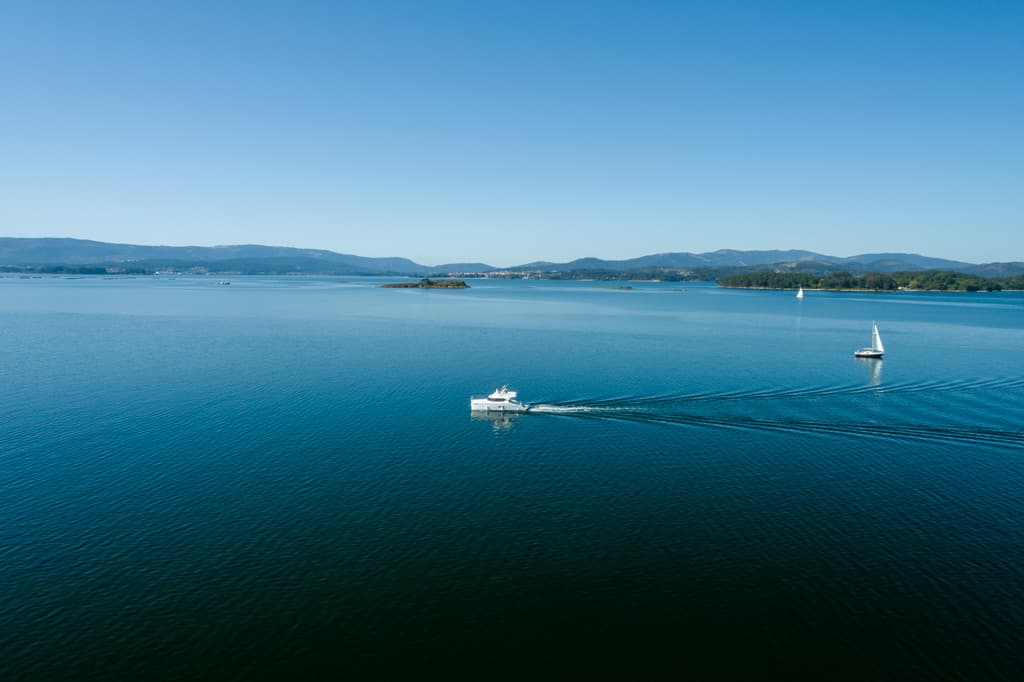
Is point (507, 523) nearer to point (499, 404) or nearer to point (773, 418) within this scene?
point (499, 404)

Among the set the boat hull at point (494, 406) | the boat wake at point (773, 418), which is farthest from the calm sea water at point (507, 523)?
the boat hull at point (494, 406)

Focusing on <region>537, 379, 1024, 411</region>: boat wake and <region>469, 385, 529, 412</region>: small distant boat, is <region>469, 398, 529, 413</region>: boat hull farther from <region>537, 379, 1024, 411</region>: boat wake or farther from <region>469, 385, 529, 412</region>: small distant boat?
<region>537, 379, 1024, 411</region>: boat wake

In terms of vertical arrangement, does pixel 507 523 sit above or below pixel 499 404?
below

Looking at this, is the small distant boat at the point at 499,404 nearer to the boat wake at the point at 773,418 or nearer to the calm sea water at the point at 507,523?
the calm sea water at the point at 507,523

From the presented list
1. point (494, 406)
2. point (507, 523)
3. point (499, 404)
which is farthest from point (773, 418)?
point (507, 523)

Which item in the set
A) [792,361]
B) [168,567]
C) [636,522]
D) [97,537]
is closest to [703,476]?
[636,522]

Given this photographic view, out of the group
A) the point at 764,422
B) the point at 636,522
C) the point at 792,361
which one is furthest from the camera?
the point at 792,361

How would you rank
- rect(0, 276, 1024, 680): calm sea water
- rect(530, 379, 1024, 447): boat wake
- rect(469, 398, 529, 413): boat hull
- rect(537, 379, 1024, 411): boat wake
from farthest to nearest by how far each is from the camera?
rect(537, 379, 1024, 411): boat wake
rect(469, 398, 529, 413): boat hull
rect(530, 379, 1024, 447): boat wake
rect(0, 276, 1024, 680): calm sea water

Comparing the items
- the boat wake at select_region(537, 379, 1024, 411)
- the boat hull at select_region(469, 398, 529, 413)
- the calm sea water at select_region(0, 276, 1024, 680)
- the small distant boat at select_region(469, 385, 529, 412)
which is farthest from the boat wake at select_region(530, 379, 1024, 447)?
the boat hull at select_region(469, 398, 529, 413)

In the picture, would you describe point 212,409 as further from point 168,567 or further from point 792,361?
point 792,361
